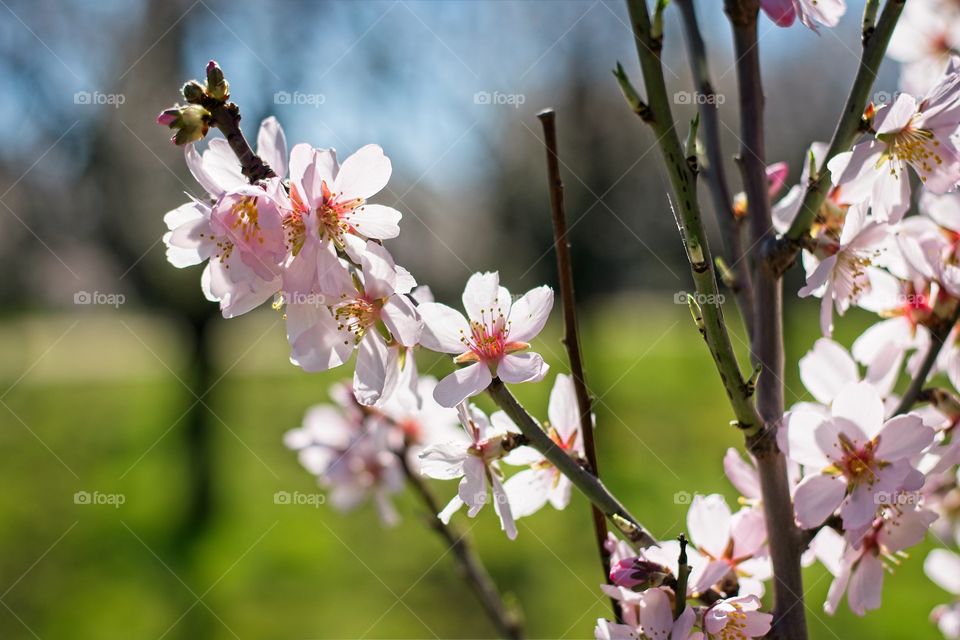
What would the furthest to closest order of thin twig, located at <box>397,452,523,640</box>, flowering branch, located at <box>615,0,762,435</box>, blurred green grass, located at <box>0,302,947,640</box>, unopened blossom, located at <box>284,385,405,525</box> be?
1. blurred green grass, located at <box>0,302,947,640</box>
2. unopened blossom, located at <box>284,385,405,525</box>
3. thin twig, located at <box>397,452,523,640</box>
4. flowering branch, located at <box>615,0,762,435</box>

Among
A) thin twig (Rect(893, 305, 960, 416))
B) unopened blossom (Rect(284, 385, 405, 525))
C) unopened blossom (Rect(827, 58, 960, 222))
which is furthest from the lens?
unopened blossom (Rect(284, 385, 405, 525))

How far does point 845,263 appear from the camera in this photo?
795 mm

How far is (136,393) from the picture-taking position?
7559 mm

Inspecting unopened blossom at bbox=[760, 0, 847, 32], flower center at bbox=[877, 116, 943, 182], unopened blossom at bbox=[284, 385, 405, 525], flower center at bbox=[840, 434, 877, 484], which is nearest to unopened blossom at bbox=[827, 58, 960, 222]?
flower center at bbox=[877, 116, 943, 182]

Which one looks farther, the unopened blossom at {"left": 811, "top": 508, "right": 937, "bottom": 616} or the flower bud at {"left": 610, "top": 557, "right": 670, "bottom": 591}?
the unopened blossom at {"left": 811, "top": 508, "right": 937, "bottom": 616}

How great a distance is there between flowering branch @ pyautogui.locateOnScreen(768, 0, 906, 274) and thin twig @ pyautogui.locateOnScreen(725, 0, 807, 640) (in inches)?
0.9

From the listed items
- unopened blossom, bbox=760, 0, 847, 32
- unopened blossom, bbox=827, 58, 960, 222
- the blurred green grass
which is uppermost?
unopened blossom, bbox=760, 0, 847, 32

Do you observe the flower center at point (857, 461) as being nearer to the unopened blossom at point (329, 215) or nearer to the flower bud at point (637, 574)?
the flower bud at point (637, 574)

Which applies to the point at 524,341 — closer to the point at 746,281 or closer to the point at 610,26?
the point at 746,281

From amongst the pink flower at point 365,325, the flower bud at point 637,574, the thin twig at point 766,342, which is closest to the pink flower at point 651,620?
the flower bud at point 637,574

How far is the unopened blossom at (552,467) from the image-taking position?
0.85 m

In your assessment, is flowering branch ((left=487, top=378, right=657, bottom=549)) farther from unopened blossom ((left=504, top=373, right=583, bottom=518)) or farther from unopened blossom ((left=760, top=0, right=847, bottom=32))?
unopened blossom ((left=760, top=0, right=847, bottom=32))

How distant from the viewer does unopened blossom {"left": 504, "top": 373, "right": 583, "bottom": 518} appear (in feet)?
2.80

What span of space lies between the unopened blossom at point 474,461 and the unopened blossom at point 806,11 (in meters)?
0.45
